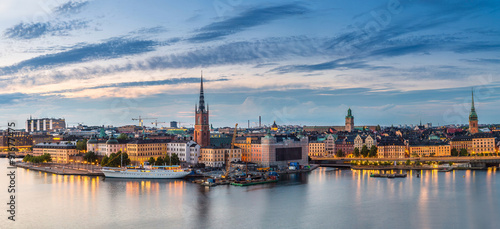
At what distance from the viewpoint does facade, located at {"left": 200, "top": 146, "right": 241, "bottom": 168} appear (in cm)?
3959

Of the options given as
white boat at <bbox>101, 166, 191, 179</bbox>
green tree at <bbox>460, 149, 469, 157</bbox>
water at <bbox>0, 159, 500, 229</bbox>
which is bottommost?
water at <bbox>0, 159, 500, 229</bbox>

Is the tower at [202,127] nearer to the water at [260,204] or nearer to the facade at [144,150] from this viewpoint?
the facade at [144,150]

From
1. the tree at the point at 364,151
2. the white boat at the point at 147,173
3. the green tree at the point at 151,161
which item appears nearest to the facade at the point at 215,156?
the green tree at the point at 151,161

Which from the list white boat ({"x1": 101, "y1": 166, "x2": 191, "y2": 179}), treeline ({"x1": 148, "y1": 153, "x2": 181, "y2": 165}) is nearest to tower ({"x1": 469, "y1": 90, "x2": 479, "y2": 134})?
treeline ({"x1": 148, "y1": 153, "x2": 181, "y2": 165})

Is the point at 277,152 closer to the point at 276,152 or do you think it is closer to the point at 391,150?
the point at 276,152

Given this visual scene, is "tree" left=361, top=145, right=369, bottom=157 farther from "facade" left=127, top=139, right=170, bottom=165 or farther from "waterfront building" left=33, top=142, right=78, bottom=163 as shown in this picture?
"waterfront building" left=33, top=142, right=78, bottom=163

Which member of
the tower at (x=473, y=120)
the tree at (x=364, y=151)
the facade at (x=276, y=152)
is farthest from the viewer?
the tower at (x=473, y=120)

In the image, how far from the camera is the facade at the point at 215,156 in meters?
39.6

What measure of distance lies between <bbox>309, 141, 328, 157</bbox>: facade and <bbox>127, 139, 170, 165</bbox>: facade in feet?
55.5

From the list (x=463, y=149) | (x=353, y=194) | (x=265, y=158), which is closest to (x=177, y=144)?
(x=265, y=158)

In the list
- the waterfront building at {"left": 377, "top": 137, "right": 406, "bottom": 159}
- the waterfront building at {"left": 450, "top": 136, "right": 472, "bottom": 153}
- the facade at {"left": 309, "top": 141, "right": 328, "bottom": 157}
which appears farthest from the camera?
the facade at {"left": 309, "top": 141, "right": 328, "bottom": 157}

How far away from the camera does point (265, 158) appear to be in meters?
40.7

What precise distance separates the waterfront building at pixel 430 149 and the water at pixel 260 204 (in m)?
17.8

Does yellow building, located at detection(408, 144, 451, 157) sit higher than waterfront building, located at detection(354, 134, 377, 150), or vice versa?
waterfront building, located at detection(354, 134, 377, 150)
